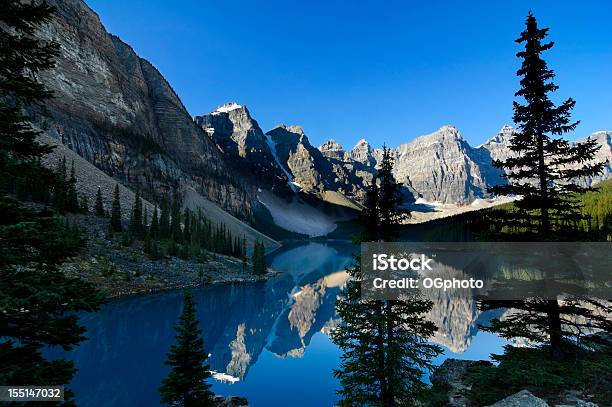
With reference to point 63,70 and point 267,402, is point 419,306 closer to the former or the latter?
point 267,402

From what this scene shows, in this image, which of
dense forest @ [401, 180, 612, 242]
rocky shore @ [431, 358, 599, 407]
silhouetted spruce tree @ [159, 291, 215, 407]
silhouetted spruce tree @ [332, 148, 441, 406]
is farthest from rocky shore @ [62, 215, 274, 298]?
silhouetted spruce tree @ [332, 148, 441, 406]

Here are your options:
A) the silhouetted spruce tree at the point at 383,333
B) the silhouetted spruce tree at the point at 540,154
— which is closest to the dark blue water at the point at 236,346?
the silhouetted spruce tree at the point at 383,333

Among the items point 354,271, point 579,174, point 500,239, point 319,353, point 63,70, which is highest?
point 63,70

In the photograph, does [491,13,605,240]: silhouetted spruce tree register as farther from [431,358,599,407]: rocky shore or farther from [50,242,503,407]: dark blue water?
[50,242,503,407]: dark blue water

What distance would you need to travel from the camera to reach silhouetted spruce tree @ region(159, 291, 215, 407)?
1648 cm

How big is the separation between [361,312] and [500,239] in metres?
7.31

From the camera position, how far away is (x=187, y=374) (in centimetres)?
1675

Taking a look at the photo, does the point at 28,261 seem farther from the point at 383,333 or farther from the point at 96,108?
the point at 96,108

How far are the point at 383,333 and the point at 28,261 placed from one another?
13.9 m

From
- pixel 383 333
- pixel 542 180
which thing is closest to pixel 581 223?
pixel 542 180

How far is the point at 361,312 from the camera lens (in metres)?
16.4

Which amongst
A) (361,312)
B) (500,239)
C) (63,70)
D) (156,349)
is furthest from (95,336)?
(63,70)

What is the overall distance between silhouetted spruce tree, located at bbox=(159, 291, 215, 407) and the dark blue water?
1244 cm

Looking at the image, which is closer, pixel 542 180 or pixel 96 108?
pixel 542 180
